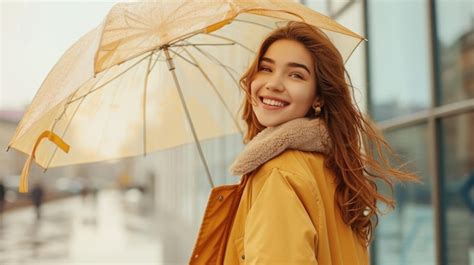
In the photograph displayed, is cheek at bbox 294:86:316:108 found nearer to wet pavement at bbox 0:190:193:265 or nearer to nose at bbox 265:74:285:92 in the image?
nose at bbox 265:74:285:92

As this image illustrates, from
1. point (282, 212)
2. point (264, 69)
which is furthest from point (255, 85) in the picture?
point (282, 212)

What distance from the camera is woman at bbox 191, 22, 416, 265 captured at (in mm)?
1668

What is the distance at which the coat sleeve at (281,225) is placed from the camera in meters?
1.58

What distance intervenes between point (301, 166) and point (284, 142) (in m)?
0.09

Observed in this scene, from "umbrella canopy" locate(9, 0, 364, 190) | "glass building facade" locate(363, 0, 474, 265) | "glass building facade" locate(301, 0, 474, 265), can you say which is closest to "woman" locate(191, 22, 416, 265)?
"umbrella canopy" locate(9, 0, 364, 190)

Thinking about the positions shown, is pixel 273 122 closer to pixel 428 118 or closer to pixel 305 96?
pixel 305 96

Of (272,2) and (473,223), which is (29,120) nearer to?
(272,2)

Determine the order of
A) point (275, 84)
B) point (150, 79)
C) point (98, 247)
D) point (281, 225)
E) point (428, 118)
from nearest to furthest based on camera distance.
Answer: point (281, 225) → point (275, 84) → point (150, 79) → point (428, 118) → point (98, 247)

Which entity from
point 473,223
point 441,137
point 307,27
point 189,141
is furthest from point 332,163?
point 441,137

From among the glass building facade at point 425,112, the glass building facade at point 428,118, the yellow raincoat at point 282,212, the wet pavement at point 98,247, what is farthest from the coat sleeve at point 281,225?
the wet pavement at point 98,247

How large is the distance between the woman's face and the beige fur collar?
46 mm

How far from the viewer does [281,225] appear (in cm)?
161

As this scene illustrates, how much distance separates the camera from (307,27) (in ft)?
6.57

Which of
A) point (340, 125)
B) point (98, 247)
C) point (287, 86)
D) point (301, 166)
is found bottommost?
point (98, 247)
